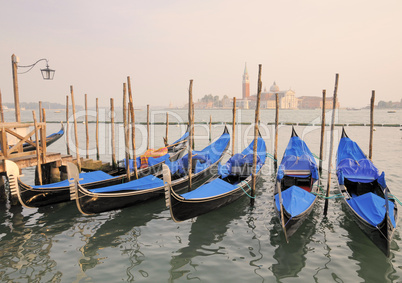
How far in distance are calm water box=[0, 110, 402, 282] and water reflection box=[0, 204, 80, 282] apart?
19mm

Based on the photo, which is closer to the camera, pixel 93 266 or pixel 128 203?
pixel 93 266

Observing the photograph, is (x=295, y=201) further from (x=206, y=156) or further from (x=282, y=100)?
(x=282, y=100)

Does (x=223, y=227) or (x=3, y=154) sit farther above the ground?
(x=3, y=154)

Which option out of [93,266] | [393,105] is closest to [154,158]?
[93,266]

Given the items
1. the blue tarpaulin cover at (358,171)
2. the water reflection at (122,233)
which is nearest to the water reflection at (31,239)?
the water reflection at (122,233)

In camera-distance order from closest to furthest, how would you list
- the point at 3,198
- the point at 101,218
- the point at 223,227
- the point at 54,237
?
1. the point at 54,237
2. the point at 223,227
3. the point at 101,218
4. the point at 3,198

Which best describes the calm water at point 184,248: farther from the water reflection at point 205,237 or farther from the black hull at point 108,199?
the black hull at point 108,199

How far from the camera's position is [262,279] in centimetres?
496

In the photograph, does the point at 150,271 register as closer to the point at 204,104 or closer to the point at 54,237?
the point at 54,237

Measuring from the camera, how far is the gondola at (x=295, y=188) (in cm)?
598

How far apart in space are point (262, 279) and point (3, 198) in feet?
26.4

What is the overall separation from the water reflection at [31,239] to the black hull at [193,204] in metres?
2.51

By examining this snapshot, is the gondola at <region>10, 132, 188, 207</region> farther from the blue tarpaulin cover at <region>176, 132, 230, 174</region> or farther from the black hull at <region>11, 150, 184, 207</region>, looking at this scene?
the blue tarpaulin cover at <region>176, 132, 230, 174</region>

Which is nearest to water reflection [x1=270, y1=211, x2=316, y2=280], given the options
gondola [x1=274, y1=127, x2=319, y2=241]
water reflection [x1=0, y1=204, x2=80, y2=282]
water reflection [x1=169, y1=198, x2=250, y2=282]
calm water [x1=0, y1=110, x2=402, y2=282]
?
calm water [x1=0, y1=110, x2=402, y2=282]
